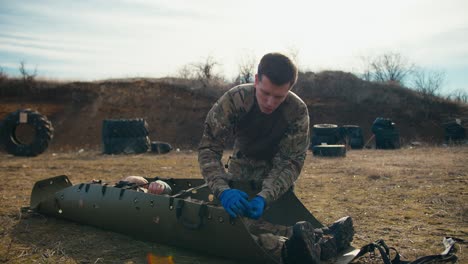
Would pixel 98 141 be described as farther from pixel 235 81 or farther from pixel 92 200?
pixel 92 200

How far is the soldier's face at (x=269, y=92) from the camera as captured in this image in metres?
3.56

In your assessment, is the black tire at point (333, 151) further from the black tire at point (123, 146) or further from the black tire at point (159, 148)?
the black tire at point (123, 146)

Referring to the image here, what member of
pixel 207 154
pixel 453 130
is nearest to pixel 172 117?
pixel 453 130

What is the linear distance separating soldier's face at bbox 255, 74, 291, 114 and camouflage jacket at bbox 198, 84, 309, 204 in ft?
0.87

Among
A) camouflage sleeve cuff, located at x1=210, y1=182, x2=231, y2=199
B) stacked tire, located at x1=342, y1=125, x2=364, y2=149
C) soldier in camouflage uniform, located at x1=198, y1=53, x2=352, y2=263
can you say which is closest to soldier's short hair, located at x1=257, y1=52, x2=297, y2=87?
soldier in camouflage uniform, located at x1=198, y1=53, x2=352, y2=263

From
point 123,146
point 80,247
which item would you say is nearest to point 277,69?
point 80,247

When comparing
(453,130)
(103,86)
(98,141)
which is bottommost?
(98,141)

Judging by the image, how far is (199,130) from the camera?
24.6 metres

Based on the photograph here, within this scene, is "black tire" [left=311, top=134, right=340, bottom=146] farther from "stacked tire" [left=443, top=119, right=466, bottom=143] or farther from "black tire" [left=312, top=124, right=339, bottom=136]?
"stacked tire" [left=443, top=119, right=466, bottom=143]

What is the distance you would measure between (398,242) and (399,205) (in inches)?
74.1

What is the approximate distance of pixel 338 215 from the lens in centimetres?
526

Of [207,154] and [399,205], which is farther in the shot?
[399,205]

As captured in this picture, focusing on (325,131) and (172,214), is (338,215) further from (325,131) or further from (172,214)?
(325,131)

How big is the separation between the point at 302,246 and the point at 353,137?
16508 mm
